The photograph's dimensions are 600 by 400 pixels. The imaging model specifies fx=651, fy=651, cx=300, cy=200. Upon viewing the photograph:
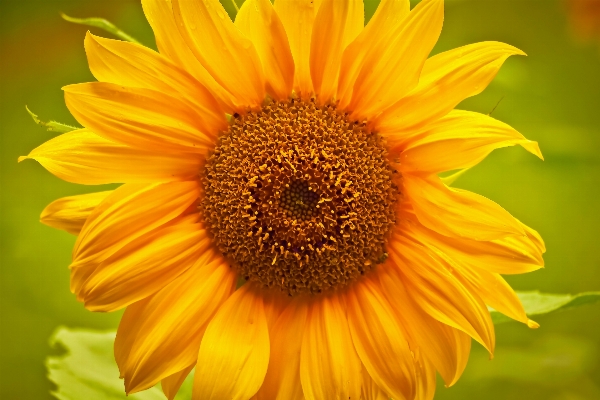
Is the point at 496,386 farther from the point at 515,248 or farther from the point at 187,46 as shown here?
the point at 187,46

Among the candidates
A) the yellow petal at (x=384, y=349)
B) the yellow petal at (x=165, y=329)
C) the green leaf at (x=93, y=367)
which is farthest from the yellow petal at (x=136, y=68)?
the green leaf at (x=93, y=367)

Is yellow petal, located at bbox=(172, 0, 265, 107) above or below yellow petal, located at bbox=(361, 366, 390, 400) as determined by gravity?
above

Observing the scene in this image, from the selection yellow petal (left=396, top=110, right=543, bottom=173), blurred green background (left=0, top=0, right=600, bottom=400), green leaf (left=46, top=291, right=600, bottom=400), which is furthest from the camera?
blurred green background (left=0, top=0, right=600, bottom=400)

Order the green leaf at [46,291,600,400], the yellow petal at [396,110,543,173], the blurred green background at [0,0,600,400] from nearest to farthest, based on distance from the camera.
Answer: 1. the yellow petal at [396,110,543,173]
2. the green leaf at [46,291,600,400]
3. the blurred green background at [0,0,600,400]

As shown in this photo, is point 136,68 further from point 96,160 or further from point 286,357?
point 286,357

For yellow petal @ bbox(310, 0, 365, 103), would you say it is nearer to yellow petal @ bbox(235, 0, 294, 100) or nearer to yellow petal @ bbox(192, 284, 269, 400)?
yellow petal @ bbox(235, 0, 294, 100)

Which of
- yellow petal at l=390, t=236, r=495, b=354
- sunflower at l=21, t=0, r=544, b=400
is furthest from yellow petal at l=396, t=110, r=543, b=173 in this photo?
yellow petal at l=390, t=236, r=495, b=354

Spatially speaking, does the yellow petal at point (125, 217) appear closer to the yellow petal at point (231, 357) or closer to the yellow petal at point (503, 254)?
the yellow petal at point (231, 357)

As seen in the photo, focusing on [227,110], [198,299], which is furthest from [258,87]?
[198,299]
